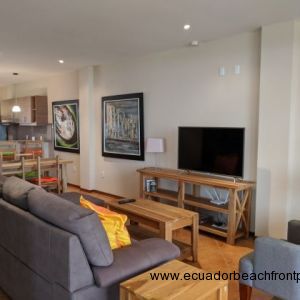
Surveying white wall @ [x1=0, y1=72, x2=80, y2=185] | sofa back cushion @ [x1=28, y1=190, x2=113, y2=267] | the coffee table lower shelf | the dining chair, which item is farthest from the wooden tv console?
white wall @ [x1=0, y1=72, x2=80, y2=185]

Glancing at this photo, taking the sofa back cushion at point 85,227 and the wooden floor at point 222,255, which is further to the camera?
the wooden floor at point 222,255

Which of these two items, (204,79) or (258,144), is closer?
(258,144)

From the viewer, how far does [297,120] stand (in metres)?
3.53

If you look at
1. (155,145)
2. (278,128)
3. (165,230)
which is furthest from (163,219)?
(155,145)

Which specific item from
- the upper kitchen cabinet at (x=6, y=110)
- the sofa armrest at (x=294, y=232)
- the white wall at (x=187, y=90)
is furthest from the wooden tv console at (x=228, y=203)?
the upper kitchen cabinet at (x=6, y=110)

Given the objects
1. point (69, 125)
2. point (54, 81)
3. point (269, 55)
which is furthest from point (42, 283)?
point (54, 81)

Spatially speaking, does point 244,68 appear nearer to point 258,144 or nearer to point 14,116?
point 258,144

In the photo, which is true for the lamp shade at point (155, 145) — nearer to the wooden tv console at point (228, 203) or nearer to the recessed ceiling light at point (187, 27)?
the wooden tv console at point (228, 203)

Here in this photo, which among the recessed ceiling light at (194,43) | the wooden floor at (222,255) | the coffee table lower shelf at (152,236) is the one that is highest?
the recessed ceiling light at (194,43)

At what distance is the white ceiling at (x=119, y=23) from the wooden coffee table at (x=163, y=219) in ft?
6.76

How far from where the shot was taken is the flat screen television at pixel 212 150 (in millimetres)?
3924

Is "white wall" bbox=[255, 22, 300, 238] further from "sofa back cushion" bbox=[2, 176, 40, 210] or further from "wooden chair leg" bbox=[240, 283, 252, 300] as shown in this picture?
"sofa back cushion" bbox=[2, 176, 40, 210]

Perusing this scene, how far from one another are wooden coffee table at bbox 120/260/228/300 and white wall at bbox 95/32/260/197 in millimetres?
2469

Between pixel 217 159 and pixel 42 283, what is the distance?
271 centimetres
